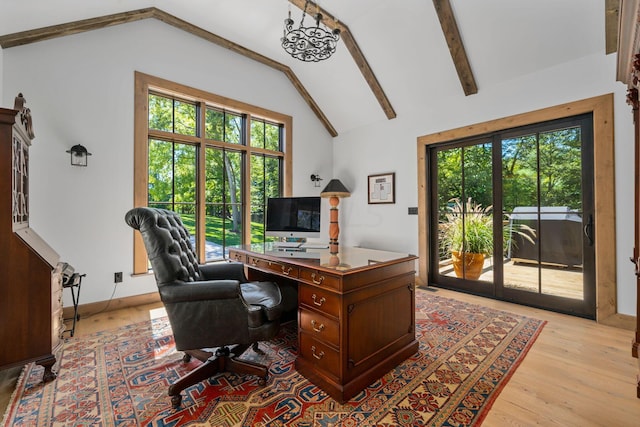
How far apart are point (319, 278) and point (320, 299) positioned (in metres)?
0.13

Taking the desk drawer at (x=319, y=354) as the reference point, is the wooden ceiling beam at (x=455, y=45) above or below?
above

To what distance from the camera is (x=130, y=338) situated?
2.39 m

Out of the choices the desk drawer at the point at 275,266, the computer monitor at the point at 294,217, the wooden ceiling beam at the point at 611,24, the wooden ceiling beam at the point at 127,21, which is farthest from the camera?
the wooden ceiling beam at the point at 127,21

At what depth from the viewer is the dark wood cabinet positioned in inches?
67.2

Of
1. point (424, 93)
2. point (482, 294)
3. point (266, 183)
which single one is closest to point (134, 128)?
point (266, 183)

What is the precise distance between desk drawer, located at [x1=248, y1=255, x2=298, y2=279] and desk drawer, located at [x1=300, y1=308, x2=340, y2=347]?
254mm

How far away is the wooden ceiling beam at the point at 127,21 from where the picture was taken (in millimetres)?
2580

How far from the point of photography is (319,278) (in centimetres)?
170

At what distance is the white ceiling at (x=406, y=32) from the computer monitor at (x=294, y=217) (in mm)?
2336

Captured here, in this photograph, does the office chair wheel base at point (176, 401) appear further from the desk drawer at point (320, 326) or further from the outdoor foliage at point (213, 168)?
the outdoor foliage at point (213, 168)

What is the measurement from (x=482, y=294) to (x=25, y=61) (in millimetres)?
5476

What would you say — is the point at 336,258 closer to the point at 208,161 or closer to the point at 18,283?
the point at 18,283

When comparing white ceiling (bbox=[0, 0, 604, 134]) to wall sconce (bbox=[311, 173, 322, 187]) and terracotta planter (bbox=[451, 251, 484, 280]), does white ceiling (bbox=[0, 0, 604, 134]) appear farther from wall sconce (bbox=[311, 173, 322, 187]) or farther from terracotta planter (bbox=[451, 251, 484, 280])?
terracotta planter (bbox=[451, 251, 484, 280])

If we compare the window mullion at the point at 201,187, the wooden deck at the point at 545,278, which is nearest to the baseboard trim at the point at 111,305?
the window mullion at the point at 201,187
